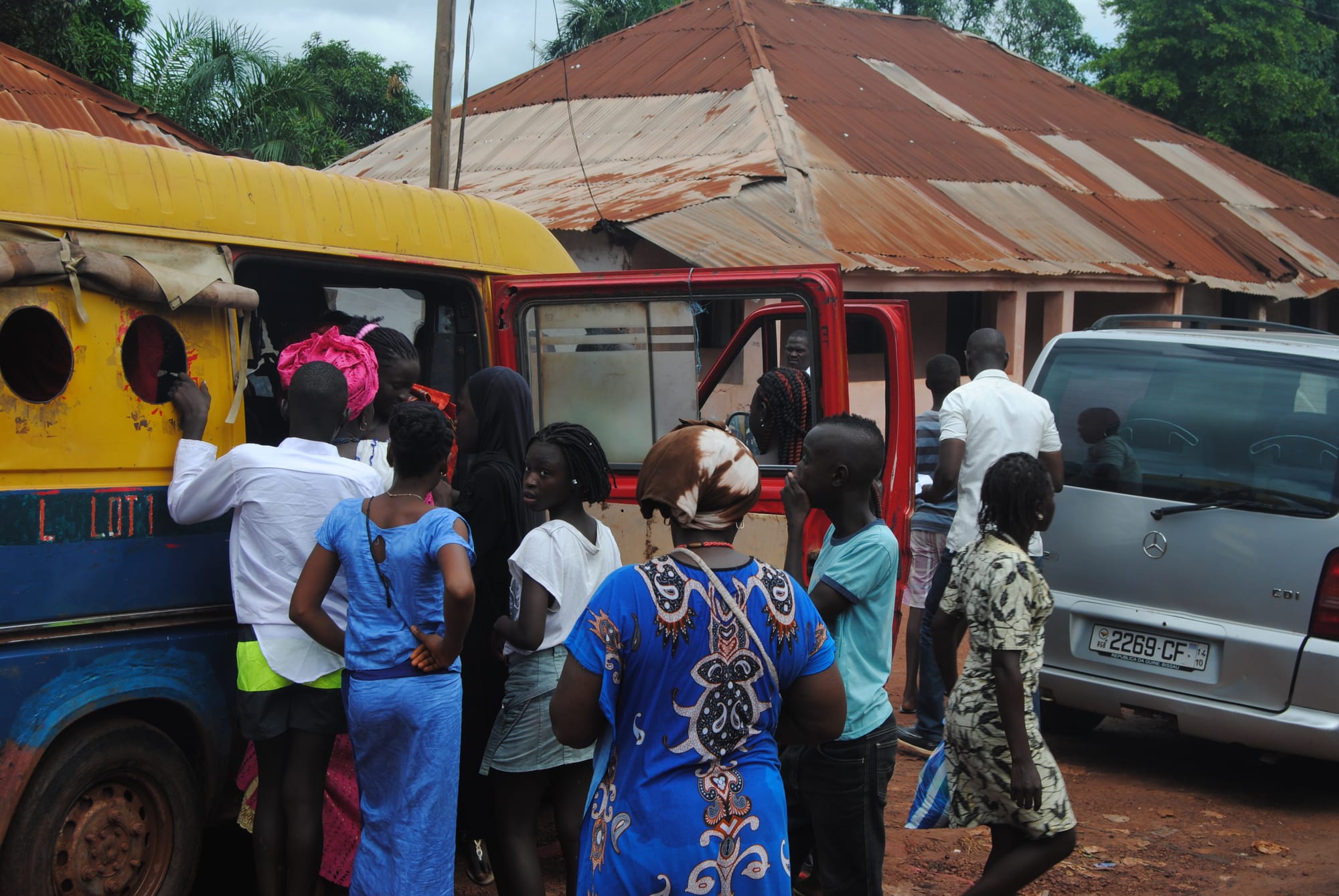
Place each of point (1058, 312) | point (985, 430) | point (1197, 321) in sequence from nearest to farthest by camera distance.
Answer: point (985, 430)
point (1197, 321)
point (1058, 312)

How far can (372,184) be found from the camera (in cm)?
449

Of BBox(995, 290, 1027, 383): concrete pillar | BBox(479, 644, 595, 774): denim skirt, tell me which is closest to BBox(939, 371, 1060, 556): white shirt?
BBox(479, 644, 595, 774): denim skirt

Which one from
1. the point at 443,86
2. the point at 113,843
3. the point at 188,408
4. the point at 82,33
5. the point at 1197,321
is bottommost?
the point at 113,843

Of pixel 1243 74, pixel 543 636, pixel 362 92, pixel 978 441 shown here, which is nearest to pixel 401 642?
pixel 543 636

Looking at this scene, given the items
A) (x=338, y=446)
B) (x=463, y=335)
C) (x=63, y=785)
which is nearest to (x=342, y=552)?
(x=338, y=446)

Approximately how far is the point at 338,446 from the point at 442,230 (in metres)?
1.15

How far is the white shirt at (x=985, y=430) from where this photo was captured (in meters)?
5.35

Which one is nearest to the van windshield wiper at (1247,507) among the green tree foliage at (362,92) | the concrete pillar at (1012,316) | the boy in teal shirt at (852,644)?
the boy in teal shirt at (852,644)

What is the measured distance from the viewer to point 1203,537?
16.6ft

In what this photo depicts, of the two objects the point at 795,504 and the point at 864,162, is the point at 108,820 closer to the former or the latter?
the point at 795,504

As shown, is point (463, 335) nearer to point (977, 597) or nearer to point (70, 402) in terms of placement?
point (70, 402)

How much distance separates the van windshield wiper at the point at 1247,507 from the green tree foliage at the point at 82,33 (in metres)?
13.6

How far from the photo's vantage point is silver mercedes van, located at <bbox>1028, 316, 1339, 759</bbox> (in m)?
4.84

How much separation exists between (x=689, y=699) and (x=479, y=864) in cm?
232
